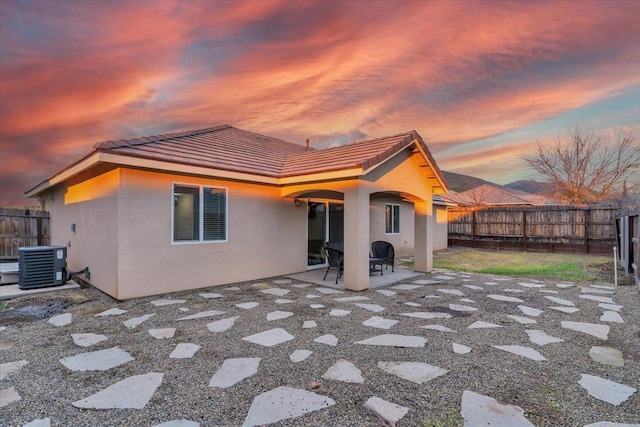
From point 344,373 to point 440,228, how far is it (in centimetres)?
1690

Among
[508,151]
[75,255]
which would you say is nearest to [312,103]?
[75,255]

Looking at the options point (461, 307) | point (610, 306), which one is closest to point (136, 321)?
point (461, 307)

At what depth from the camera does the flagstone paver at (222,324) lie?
15.9ft

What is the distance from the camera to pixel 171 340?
440 centimetres

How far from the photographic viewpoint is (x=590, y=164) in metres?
24.2

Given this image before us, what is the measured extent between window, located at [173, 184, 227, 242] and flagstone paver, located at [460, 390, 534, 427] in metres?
6.45

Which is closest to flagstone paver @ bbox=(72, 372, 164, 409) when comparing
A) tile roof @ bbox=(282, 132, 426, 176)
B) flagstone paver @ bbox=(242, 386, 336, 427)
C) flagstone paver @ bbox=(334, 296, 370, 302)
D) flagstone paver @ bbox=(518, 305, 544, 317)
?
flagstone paver @ bbox=(242, 386, 336, 427)

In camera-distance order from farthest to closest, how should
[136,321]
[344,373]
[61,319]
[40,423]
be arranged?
[61,319] → [136,321] → [344,373] → [40,423]

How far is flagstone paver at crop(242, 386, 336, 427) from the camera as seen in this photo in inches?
104

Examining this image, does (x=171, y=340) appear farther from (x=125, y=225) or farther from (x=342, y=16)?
(x=342, y=16)

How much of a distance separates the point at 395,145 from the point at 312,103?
5.85 m

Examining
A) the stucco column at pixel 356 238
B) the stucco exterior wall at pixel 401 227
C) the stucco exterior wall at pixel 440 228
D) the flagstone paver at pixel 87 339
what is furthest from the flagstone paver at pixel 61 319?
the stucco exterior wall at pixel 440 228

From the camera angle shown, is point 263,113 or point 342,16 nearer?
point 342,16

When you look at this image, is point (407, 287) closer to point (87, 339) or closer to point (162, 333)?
point (162, 333)
